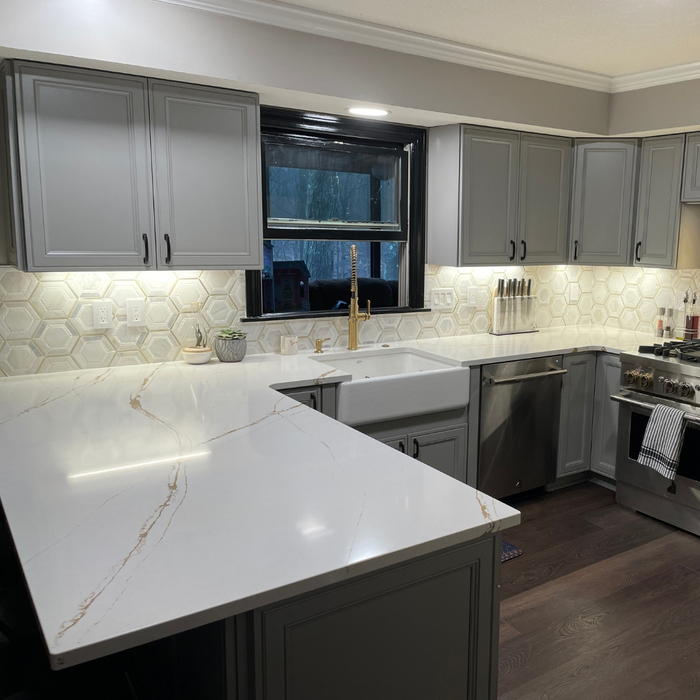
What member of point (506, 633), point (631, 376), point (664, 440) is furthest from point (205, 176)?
point (664, 440)

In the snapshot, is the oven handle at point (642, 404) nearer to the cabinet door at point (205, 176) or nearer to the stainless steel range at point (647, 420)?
the stainless steel range at point (647, 420)

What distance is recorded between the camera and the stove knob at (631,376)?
3.40 meters

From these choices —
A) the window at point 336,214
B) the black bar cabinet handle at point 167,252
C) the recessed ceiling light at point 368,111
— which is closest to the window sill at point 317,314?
the window at point 336,214

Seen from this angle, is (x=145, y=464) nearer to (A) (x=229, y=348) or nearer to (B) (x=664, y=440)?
(A) (x=229, y=348)

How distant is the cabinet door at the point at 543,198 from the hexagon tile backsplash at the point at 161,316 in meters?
0.30

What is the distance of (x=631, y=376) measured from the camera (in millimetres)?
3424

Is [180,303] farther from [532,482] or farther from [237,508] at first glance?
[532,482]

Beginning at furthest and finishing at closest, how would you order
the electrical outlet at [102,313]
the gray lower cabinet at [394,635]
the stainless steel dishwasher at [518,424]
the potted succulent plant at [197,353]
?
the stainless steel dishwasher at [518,424] < the potted succulent plant at [197,353] < the electrical outlet at [102,313] < the gray lower cabinet at [394,635]

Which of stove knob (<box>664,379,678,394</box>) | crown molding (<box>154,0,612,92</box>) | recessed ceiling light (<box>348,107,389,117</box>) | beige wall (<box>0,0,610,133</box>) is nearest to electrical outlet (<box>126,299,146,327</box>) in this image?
beige wall (<box>0,0,610,133</box>)

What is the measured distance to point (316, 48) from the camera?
8.96ft

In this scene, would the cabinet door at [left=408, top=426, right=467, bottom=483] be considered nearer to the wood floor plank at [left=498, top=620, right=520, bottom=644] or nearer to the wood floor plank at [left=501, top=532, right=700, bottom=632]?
the wood floor plank at [left=501, top=532, right=700, bottom=632]

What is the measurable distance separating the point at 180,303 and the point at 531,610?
81.7 inches

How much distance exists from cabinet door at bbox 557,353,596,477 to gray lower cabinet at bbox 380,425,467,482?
776 millimetres

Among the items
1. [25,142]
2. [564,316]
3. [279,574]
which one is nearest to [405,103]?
[25,142]
